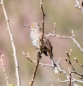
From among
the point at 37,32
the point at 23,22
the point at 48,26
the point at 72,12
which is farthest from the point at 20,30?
the point at 37,32

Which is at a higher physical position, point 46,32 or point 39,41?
point 39,41

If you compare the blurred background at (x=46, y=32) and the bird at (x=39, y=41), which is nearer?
the bird at (x=39, y=41)

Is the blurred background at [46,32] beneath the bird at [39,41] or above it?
beneath

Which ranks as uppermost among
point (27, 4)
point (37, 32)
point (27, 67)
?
point (37, 32)

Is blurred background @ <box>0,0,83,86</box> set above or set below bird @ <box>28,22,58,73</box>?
below

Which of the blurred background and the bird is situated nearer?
the bird

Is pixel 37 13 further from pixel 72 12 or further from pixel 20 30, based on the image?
pixel 72 12

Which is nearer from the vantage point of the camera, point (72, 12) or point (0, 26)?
point (72, 12)

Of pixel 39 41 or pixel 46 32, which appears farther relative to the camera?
pixel 46 32
